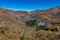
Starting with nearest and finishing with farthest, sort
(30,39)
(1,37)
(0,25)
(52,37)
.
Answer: (1,37) → (30,39) → (0,25) → (52,37)

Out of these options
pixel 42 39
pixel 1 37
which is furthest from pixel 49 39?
pixel 1 37

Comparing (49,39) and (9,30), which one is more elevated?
(9,30)

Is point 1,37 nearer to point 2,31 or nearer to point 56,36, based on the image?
point 2,31

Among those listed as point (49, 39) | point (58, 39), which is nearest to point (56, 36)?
point (58, 39)

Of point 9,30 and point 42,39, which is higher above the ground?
point 9,30

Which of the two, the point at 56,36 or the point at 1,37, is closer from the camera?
the point at 1,37

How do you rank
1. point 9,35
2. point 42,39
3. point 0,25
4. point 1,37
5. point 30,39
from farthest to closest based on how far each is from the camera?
point 42,39
point 0,25
point 30,39
point 9,35
point 1,37

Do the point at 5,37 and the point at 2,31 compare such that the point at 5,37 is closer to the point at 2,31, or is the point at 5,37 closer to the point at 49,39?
the point at 2,31

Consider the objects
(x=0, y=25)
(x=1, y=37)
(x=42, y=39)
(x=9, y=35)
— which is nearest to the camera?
(x=1, y=37)

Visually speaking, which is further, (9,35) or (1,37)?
A: (9,35)
